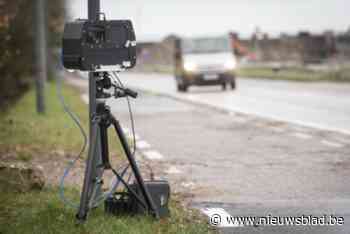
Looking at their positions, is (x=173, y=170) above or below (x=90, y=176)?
below

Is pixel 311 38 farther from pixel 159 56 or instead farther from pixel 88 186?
pixel 88 186

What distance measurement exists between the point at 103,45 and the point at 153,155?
5.60 m

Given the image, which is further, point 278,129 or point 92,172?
point 278,129

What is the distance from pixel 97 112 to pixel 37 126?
9.54 metres

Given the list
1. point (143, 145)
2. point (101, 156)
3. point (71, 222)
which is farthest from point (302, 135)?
point (71, 222)

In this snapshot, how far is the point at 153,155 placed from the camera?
11656 millimetres

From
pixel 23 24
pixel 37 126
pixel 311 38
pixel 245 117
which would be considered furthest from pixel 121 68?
pixel 311 38

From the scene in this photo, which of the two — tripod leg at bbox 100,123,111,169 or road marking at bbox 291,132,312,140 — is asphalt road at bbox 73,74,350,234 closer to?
road marking at bbox 291,132,312,140

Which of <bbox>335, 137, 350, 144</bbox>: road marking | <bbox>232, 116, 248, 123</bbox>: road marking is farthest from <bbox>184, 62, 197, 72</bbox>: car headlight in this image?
<bbox>335, 137, 350, 144</bbox>: road marking

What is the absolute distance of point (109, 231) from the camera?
6047mm

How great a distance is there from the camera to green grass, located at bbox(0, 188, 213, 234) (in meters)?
6.11

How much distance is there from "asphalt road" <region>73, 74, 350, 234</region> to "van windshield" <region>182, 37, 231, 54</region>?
1636 centimetres

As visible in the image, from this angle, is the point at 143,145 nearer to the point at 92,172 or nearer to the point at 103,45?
the point at 92,172

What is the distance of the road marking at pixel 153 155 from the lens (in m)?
11.3
